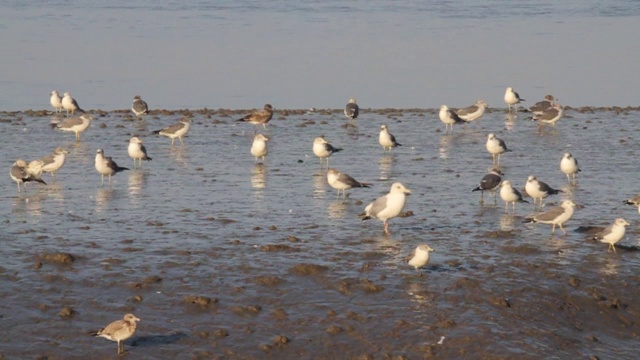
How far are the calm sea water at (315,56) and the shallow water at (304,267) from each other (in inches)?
630

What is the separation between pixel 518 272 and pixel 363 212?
4036 mm

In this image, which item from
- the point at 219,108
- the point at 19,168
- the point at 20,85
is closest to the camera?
the point at 19,168

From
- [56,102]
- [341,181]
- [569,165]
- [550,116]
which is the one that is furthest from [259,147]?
[56,102]

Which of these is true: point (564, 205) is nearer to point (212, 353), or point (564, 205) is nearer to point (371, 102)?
point (212, 353)

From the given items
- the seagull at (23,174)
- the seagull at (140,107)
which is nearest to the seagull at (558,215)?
the seagull at (23,174)

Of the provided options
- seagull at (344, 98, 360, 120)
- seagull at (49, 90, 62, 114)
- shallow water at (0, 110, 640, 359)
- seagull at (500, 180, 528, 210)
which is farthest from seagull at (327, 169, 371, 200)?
seagull at (49, 90, 62, 114)

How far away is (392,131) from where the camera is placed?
33688mm

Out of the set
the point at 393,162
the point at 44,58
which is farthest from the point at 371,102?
the point at 44,58

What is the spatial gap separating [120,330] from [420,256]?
5.07m

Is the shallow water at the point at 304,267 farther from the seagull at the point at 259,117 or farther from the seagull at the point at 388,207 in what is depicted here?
the seagull at the point at 259,117

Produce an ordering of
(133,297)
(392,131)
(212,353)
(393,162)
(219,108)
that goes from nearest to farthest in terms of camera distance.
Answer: (212,353) < (133,297) < (393,162) < (392,131) < (219,108)

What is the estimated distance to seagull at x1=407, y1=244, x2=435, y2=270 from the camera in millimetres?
17141

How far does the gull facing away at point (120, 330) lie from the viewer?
14.3 meters

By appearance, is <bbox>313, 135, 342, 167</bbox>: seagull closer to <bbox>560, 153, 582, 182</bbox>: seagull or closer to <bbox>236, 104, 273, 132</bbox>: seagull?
<bbox>560, 153, 582, 182</bbox>: seagull
